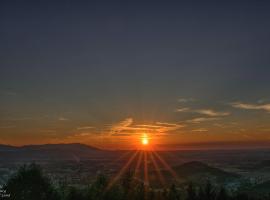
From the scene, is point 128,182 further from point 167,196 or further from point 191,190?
point 191,190

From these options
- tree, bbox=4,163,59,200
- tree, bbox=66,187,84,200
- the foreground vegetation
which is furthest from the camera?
tree, bbox=66,187,84,200

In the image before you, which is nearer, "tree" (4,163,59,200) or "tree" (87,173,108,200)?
"tree" (4,163,59,200)

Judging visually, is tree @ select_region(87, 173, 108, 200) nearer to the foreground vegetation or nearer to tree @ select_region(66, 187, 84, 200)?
the foreground vegetation

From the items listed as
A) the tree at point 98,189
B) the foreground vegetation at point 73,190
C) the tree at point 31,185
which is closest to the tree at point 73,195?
the foreground vegetation at point 73,190

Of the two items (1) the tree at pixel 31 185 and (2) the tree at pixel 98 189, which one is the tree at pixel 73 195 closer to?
(2) the tree at pixel 98 189

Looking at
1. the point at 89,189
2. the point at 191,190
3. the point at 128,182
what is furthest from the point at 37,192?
the point at 191,190

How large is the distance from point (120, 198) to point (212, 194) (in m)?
31.4

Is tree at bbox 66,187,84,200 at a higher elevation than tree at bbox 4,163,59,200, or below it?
below

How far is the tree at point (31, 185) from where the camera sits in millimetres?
49969

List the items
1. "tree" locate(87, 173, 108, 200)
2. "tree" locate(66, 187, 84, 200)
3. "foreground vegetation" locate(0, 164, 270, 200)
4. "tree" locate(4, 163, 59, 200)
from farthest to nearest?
1. "tree" locate(87, 173, 108, 200)
2. "tree" locate(66, 187, 84, 200)
3. "foreground vegetation" locate(0, 164, 270, 200)
4. "tree" locate(4, 163, 59, 200)

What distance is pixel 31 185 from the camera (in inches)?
2055

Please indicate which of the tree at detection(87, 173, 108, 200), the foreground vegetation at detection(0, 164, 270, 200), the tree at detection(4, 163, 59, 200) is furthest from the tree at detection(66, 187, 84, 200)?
the tree at detection(4, 163, 59, 200)

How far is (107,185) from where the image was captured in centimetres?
6600

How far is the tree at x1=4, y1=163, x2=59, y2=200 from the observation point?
164 ft
